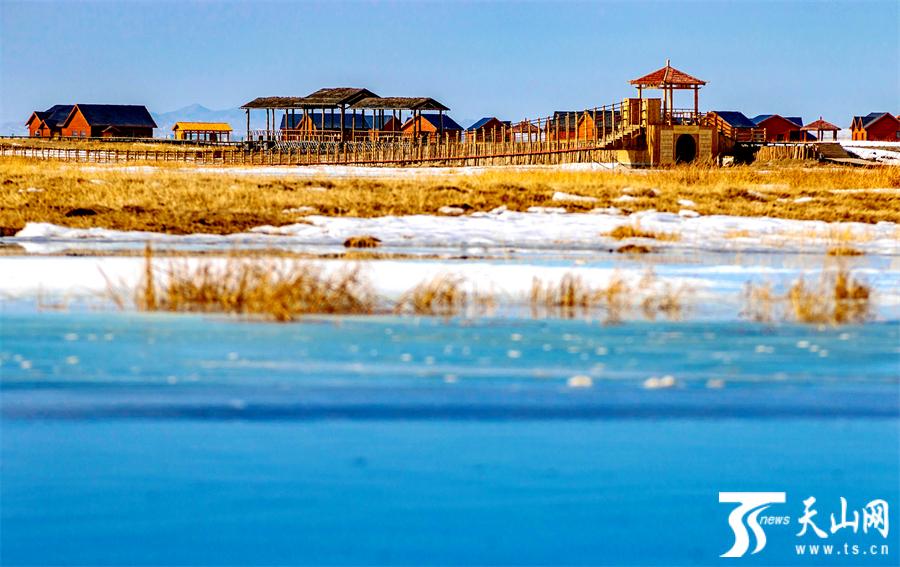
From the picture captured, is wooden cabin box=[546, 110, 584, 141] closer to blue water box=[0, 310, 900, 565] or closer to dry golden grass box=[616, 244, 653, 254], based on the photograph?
dry golden grass box=[616, 244, 653, 254]

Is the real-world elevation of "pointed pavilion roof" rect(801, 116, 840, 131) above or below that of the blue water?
above

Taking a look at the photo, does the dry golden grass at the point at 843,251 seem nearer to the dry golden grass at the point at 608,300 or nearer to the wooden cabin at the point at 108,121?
the dry golden grass at the point at 608,300

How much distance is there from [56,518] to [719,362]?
14.9ft

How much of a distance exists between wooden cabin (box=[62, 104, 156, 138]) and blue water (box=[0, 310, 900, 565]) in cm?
10770

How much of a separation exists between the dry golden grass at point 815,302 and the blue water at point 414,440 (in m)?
0.79

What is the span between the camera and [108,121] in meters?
113

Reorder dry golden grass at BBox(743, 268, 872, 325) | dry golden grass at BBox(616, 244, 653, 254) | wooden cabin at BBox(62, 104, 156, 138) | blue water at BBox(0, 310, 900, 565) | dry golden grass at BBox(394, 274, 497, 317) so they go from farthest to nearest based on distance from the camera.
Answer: wooden cabin at BBox(62, 104, 156, 138) < dry golden grass at BBox(616, 244, 653, 254) < dry golden grass at BBox(394, 274, 497, 317) < dry golden grass at BBox(743, 268, 872, 325) < blue water at BBox(0, 310, 900, 565)

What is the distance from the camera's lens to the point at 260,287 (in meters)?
10.3

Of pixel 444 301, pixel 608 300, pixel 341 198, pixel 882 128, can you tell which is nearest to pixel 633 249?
pixel 608 300

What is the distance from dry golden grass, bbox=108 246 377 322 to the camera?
10.2m

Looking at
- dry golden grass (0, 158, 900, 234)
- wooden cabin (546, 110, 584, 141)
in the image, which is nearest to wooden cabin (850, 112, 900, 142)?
wooden cabin (546, 110, 584, 141)

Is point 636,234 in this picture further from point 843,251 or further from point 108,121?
point 108,121

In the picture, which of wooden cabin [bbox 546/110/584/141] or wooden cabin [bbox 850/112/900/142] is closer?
wooden cabin [bbox 546/110/584/141]

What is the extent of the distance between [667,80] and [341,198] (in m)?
31.6
